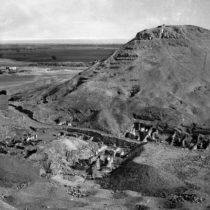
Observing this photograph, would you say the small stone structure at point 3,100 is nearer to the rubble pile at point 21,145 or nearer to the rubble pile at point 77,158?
the rubble pile at point 21,145

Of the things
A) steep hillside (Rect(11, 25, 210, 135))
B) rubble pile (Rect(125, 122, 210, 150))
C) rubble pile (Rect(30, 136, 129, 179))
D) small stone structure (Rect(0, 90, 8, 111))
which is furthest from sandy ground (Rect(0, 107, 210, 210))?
small stone structure (Rect(0, 90, 8, 111))

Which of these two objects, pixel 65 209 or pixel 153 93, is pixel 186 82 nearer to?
pixel 153 93

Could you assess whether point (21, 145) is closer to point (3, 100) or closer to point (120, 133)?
point (120, 133)

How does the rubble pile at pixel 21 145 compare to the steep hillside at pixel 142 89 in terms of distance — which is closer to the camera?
the rubble pile at pixel 21 145

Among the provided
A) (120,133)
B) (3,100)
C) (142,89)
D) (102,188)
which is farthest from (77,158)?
(3,100)

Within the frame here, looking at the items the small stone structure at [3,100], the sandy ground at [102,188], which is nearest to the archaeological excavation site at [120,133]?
the sandy ground at [102,188]

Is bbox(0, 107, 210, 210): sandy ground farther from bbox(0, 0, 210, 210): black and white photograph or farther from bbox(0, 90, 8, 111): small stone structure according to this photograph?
bbox(0, 90, 8, 111): small stone structure

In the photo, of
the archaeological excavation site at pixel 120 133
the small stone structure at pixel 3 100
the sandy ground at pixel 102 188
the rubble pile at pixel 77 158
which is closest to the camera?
the sandy ground at pixel 102 188
